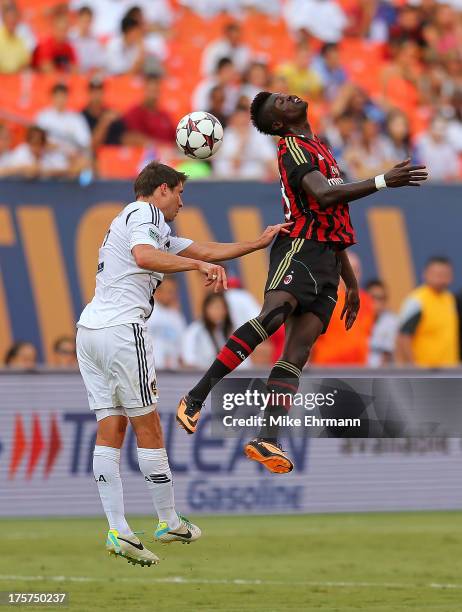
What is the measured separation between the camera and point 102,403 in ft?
30.4

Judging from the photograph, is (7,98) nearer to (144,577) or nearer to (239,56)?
(239,56)

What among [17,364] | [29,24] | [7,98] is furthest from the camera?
[29,24]

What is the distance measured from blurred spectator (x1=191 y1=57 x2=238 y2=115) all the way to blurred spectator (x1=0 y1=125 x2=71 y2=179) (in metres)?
2.91

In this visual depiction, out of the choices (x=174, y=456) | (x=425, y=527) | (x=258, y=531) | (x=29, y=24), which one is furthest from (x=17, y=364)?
(x=29, y=24)

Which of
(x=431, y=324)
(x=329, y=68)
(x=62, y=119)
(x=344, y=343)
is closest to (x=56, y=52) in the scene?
(x=62, y=119)

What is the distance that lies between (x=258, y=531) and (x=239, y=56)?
29.4 feet

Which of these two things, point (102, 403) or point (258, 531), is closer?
point (102, 403)

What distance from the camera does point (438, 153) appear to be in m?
18.5

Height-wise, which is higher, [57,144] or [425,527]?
[57,144]

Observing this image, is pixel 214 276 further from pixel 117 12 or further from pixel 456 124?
pixel 117 12

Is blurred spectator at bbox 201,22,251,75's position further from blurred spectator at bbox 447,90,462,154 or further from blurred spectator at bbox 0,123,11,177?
blurred spectator at bbox 0,123,11,177

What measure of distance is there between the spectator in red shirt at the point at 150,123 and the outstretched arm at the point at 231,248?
765 cm

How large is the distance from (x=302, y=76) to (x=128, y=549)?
38.9 ft

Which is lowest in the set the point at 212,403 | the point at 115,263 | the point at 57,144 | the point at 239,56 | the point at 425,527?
the point at 425,527
